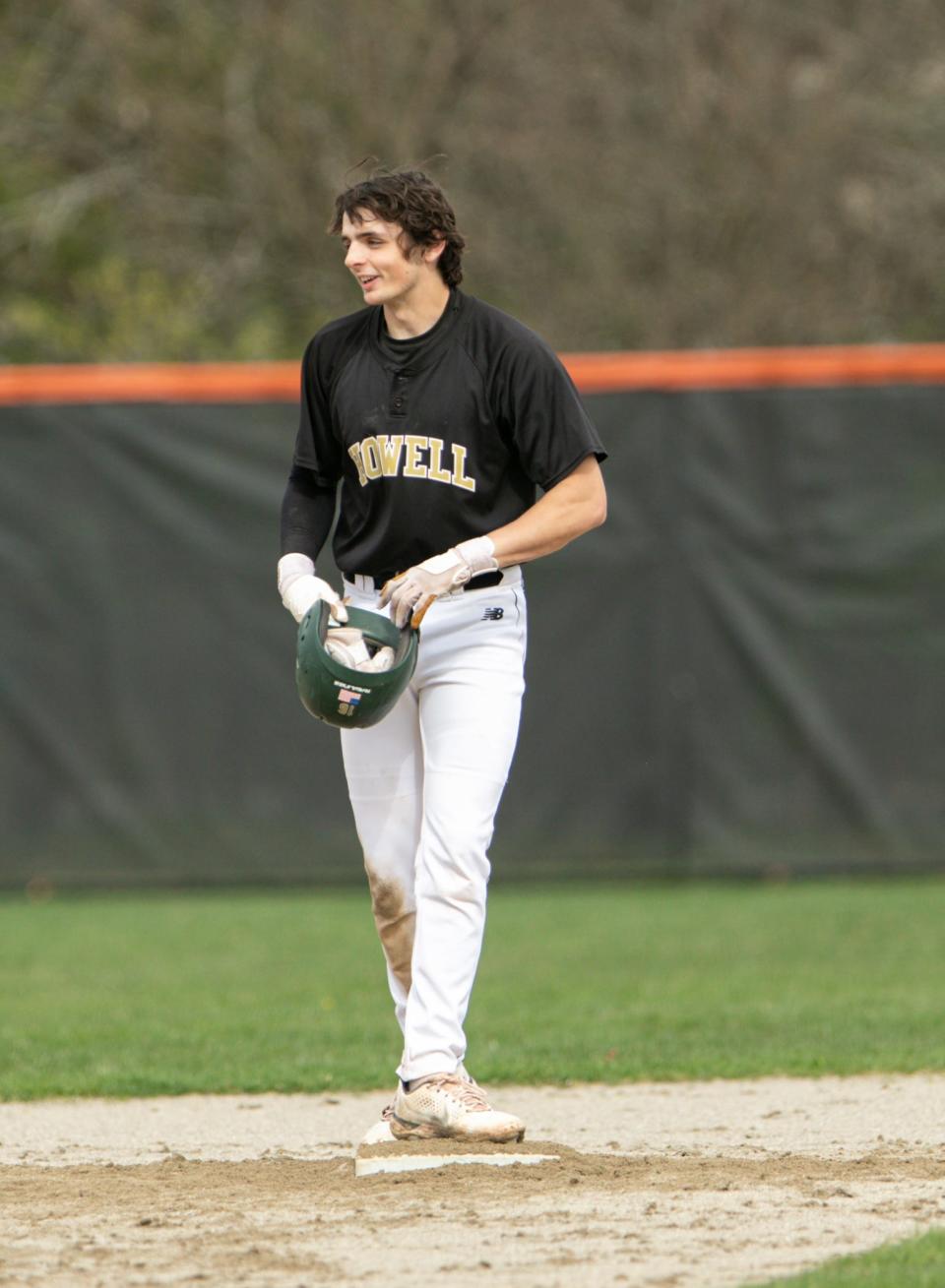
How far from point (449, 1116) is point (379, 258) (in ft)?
6.47

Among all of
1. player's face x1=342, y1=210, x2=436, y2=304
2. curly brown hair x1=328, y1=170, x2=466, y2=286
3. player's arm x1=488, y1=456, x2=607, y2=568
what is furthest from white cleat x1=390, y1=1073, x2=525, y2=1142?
curly brown hair x1=328, y1=170, x2=466, y2=286

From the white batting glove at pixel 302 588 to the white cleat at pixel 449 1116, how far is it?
1089 mm

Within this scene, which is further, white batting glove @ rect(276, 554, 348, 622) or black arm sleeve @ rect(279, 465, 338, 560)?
black arm sleeve @ rect(279, 465, 338, 560)

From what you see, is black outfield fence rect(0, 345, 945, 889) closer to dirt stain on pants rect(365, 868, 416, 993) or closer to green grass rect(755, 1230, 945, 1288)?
dirt stain on pants rect(365, 868, 416, 993)

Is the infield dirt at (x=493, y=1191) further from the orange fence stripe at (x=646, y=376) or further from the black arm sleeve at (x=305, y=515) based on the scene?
the orange fence stripe at (x=646, y=376)

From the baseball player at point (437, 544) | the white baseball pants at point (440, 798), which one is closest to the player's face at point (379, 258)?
the baseball player at point (437, 544)

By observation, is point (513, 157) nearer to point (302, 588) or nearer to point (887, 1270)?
point (302, 588)

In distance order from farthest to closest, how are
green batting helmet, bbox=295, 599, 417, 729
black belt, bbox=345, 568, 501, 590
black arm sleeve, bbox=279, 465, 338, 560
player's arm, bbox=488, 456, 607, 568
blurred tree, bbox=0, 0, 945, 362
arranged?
blurred tree, bbox=0, 0, 945, 362 → black arm sleeve, bbox=279, 465, 338, 560 → black belt, bbox=345, 568, 501, 590 → player's arm, bbox=488, 456, 607, 568 → green batting helmet, bbox=295, 599, 417, 729

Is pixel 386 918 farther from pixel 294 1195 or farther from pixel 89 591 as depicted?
pixel 89 591

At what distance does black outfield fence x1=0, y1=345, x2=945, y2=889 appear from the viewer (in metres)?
9.53

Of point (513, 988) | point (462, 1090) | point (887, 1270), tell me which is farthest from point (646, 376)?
point (887, 1270)

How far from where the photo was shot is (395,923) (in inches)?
188

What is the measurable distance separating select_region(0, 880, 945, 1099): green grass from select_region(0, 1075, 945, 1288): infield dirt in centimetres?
33

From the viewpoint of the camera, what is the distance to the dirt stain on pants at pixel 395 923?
4750 mm
